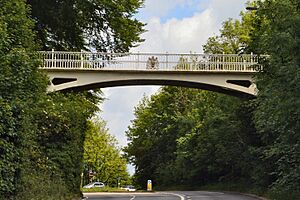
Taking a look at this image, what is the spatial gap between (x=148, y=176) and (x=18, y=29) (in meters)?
58.2

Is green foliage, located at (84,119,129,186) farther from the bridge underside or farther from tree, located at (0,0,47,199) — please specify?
tree, located at (0,0,47,199)

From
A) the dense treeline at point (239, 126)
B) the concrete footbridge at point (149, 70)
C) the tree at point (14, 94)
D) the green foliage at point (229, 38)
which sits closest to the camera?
the tree at point (14, 94)

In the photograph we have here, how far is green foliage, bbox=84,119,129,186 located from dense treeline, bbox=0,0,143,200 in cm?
→ 4365

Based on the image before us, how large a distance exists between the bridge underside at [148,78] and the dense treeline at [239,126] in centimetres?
147

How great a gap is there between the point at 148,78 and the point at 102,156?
52.2 meters

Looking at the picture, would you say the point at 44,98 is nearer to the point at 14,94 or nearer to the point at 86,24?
the point at 14,94

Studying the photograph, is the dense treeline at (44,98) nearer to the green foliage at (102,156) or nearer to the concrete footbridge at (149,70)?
the concrete footbridge at (149,70)

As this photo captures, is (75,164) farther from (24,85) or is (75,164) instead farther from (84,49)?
(84,49)

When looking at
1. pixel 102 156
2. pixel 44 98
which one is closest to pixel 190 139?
pixel 102 156

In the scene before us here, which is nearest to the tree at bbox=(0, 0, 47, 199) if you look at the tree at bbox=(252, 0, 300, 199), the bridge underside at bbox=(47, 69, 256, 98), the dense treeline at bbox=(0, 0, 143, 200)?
the dense treeline at bbox=(0, 0, 143, 200)

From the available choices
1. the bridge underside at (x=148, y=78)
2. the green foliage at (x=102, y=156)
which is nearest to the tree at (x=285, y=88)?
the bridge underside at (x=148, y=78)

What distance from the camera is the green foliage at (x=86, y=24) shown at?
109 ft

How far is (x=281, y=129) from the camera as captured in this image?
1828 centimetres

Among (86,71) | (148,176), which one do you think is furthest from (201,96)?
(86,71)
